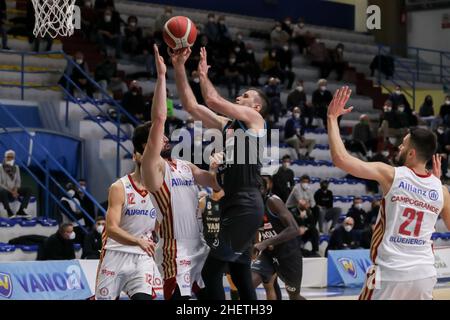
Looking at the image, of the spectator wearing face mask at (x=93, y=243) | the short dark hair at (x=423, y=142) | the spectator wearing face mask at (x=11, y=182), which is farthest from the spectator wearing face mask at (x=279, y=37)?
the short dark hair at (x=423, y=142)

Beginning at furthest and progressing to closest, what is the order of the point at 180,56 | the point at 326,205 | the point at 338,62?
the point at 338,62, the point at 326,205, the point at 180,56

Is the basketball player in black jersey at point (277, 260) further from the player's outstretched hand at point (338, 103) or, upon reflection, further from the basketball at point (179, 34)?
the player's outstretched hand at point (338, 103)

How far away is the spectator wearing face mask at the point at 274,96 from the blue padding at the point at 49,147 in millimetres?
5426

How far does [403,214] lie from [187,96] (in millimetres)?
1954

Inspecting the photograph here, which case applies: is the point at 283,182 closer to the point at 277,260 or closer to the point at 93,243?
the point at 93,243

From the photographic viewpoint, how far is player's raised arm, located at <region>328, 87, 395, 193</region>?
581 centimetres

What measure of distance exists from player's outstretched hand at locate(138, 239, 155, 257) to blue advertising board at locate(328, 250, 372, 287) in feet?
31.1

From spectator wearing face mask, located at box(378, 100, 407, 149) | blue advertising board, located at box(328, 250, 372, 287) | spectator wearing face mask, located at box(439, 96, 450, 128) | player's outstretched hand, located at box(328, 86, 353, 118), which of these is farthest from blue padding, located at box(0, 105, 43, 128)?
player's outstretched hand, located at box(328, 86, 353, 118)

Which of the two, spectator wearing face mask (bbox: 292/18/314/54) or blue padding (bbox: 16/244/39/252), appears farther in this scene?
spectator wearing face mask (bbox: 292/18/314/54)

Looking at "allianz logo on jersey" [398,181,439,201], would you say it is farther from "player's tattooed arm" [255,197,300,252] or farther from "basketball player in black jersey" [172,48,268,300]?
"player's tattooed arm" [255,197,300,252]

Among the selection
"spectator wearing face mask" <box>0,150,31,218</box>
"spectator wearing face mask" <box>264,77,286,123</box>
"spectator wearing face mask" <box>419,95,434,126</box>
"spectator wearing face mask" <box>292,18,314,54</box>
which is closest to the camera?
"spectator wearing face mask" <box>0,150,31,218</box>

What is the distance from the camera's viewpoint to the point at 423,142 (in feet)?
19.9

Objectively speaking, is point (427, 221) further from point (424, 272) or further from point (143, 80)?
point (143, 80)

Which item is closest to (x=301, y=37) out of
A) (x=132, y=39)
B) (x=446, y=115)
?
(x=446, y=115)
